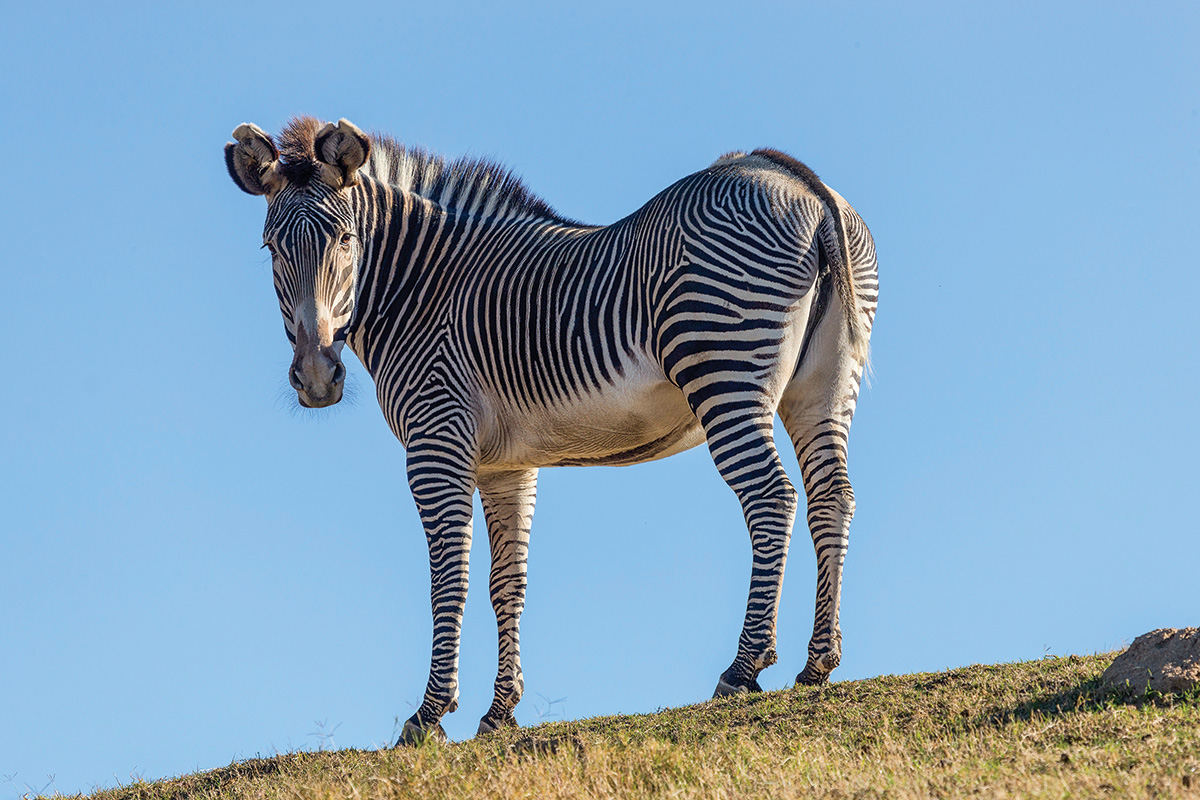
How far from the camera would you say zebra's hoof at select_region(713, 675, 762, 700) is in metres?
8.88

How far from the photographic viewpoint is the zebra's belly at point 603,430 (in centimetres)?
958

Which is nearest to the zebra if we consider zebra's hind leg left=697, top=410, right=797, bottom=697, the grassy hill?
zebra's hind leg left=697, top=410, right=797, bottom=697

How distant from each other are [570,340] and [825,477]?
7.54 ft

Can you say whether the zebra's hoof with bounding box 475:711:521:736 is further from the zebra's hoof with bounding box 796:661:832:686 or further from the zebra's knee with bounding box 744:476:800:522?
the zebra's knee with bounding box 744:476:800:522

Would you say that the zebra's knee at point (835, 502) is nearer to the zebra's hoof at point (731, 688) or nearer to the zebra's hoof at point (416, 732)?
the zebra's hoof at point (731, 688)

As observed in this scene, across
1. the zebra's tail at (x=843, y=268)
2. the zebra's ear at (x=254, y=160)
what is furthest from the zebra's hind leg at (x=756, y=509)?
the zebra's ear at (x=254, y=160)

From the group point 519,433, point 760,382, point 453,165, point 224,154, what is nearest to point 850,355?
point 760,382

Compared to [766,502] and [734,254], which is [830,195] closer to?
[734,254]

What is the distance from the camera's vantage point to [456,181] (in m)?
11.3

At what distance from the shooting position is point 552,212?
37.3 ft

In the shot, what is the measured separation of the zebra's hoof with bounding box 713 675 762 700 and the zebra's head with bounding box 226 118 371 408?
3734 mm

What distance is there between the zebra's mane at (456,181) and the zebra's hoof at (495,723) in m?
4.43

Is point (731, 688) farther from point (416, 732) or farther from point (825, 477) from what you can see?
point (416, 732)

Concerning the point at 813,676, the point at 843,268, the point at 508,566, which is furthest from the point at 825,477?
the point at 508,566
